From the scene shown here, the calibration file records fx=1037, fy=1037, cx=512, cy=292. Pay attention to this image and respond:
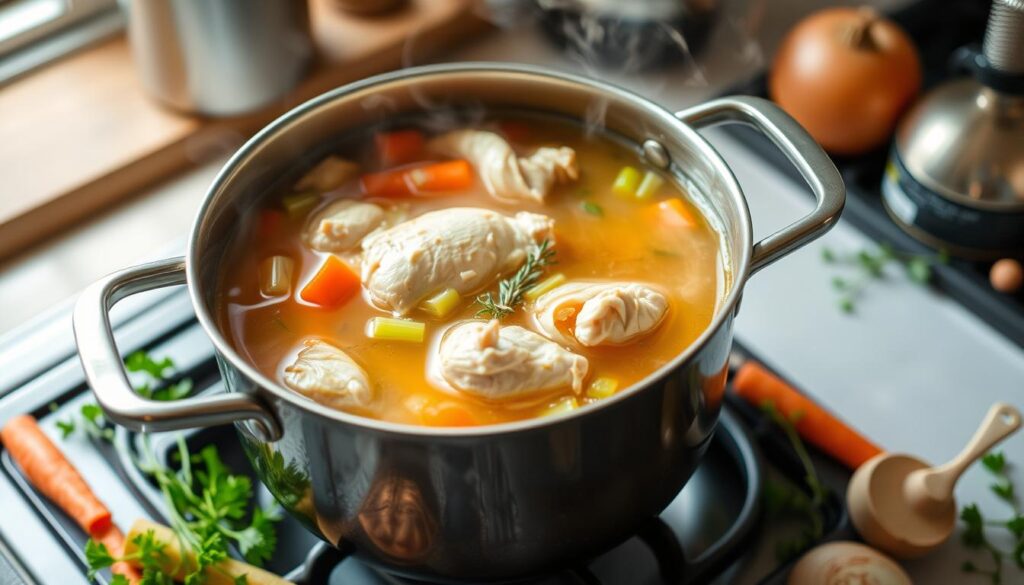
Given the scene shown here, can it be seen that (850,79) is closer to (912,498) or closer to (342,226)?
(912,498)

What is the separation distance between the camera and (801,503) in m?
1.31

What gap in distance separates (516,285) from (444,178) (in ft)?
0.81

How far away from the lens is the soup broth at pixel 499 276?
3.79ft

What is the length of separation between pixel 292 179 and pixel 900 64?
1.07m

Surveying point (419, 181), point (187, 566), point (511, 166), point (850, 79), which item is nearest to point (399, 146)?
point (419, 181)

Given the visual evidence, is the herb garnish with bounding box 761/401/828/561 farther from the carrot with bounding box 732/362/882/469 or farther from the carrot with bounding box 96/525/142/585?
the carrot with bounding box 96/525/142/585

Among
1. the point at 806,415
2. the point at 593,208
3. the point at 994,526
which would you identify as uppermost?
the point at 593,208

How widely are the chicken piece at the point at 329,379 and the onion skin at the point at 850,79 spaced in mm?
1036

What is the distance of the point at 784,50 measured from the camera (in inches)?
74.2

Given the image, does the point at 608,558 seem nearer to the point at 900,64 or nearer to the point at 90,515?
the point at 90,515

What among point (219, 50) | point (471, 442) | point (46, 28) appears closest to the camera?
point (471, 442)

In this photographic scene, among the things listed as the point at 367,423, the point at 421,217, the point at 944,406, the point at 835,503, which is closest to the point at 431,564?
the point at 367,423

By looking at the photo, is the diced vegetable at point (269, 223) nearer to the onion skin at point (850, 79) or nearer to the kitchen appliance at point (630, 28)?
the kitchen appliance at point (630, 28)

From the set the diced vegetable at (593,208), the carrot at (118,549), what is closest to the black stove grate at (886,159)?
the diced vegetable at (593,208)
